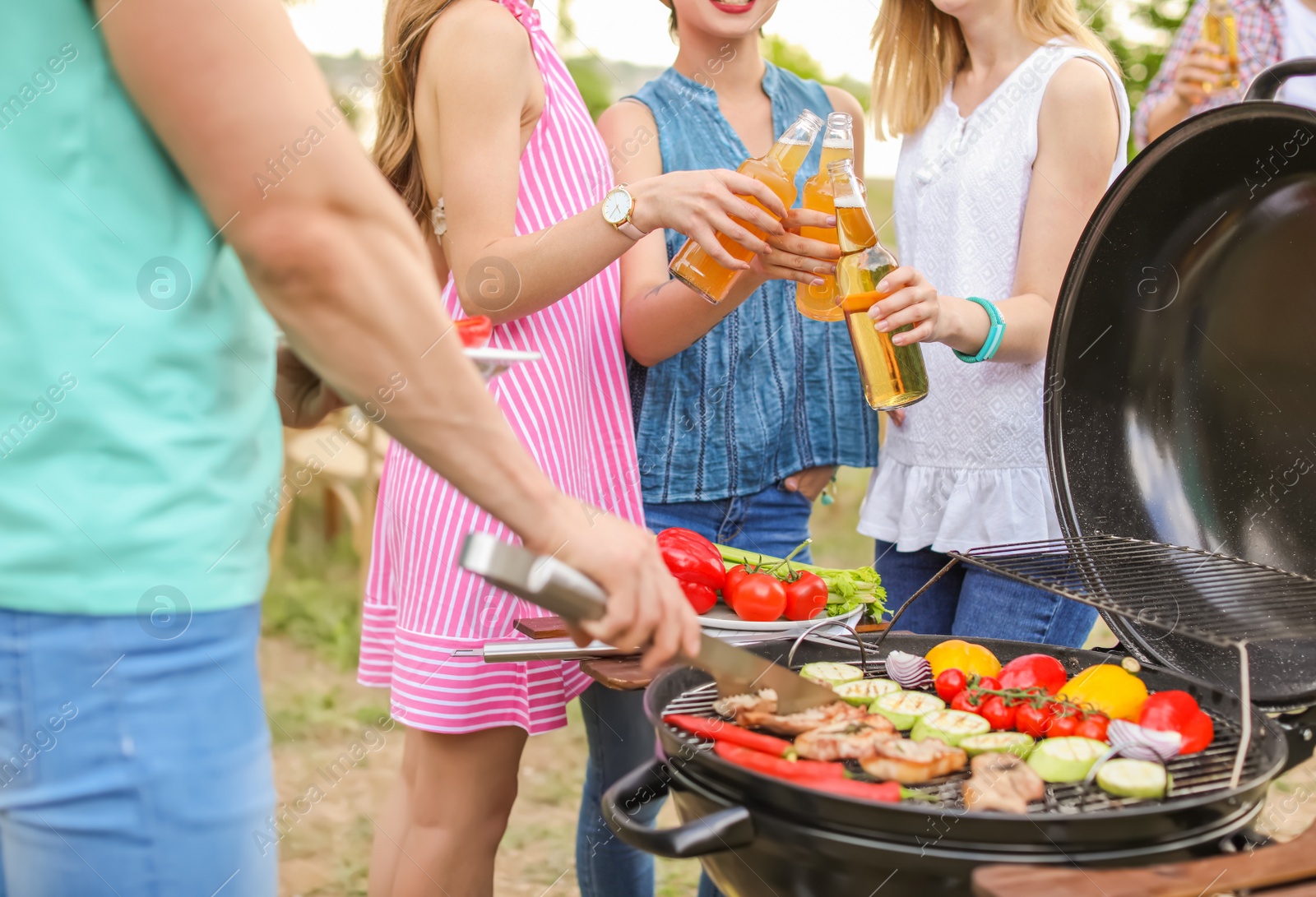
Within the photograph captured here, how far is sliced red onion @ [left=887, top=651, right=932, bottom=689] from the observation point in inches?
61.6

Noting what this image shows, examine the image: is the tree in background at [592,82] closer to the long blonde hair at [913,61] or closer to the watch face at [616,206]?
the long blonde hair at [913,61]

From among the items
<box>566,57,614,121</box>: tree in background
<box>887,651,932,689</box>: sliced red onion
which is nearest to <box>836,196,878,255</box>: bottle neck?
<box>887,651,932,689</box>: sliced red onion

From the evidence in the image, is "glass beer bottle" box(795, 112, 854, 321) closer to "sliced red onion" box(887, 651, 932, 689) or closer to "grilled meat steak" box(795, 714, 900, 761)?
"sliced red onion" box(887, 651, 932, 689)

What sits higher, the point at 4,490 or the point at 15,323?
the point at 15,323

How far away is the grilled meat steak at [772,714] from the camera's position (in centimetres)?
136

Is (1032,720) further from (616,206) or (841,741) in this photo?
(616,206)

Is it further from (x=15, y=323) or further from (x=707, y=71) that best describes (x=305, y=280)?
(x=707, y=71)

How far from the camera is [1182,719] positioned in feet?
4.43

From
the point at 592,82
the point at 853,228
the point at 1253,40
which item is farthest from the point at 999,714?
the point at 592,82

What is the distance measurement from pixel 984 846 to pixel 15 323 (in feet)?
3.26

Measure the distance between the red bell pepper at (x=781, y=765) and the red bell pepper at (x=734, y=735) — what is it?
0.01 meters

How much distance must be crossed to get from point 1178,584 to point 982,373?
1.98 feet

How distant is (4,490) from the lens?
2.92 ft

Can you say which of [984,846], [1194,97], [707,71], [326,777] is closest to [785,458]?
[707,71]
